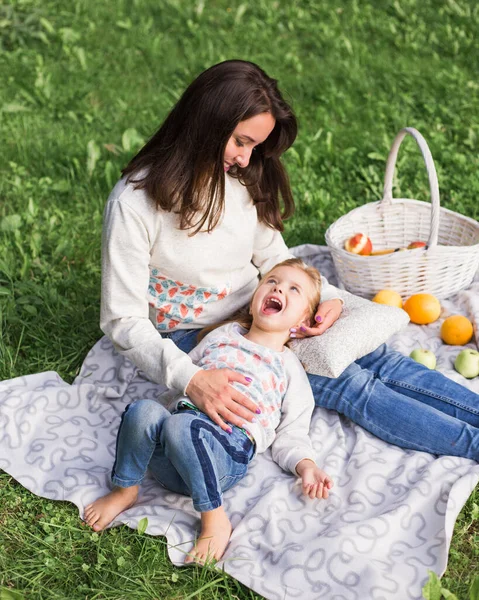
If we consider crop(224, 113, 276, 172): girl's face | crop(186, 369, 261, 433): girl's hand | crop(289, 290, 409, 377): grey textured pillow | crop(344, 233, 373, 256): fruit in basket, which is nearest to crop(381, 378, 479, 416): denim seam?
crop(289, 290, 409, 377): grey textured pillow

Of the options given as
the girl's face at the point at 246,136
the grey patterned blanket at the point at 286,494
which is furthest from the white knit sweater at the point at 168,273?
the grey patterned blanket at the point at 286,494

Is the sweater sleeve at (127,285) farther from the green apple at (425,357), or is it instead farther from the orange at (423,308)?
the orange at (423,308)

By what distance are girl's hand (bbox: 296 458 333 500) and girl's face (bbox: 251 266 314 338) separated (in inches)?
22.6

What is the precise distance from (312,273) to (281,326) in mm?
336

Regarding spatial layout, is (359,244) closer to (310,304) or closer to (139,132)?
(310,304)

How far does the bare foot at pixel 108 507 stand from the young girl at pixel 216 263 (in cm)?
39

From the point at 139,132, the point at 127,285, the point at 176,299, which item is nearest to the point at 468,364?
the point at 176,299

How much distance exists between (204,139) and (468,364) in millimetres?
1487

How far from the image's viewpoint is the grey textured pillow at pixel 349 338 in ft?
9.97

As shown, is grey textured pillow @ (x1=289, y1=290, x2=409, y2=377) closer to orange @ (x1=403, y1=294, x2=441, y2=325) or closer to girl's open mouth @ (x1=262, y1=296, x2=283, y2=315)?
girl's open mouth @ (x1=262, y1=296, x2=283, y2=315)

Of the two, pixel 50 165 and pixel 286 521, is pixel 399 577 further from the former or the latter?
pixel 50 165

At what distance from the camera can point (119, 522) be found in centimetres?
260

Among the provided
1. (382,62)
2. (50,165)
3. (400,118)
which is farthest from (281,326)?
(382,62)

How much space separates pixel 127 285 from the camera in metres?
2.88
